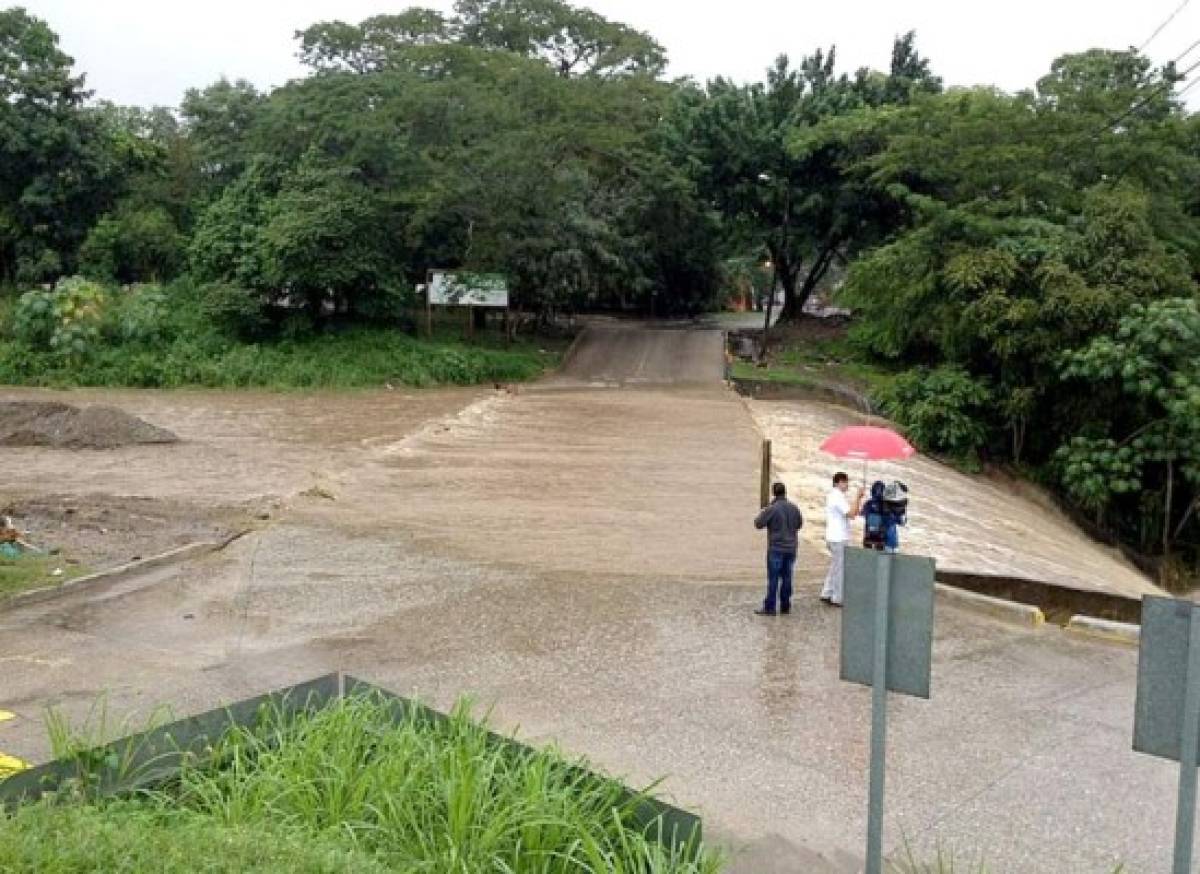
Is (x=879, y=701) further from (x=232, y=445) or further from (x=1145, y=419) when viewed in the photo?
(x=1145, y=419)

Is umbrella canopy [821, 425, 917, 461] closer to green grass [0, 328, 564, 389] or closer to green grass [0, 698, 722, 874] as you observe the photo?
green grass [0, 698, 722, 874]

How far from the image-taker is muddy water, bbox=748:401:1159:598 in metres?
15.2

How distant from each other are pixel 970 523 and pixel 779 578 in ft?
27.8

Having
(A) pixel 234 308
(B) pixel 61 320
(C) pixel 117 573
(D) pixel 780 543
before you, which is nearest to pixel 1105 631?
(D) pixel 780 543

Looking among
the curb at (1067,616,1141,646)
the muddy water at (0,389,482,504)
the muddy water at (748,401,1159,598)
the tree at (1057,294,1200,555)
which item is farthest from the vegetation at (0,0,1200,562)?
the curb at (1067,616,1141,646)

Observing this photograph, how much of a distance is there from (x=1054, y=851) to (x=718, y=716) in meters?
2.72

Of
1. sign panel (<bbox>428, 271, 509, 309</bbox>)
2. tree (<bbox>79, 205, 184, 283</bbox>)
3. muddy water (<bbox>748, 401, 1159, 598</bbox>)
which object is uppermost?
tree (<bbox>79, 205, 184, 283</bbox>)

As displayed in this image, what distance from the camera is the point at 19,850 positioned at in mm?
3732

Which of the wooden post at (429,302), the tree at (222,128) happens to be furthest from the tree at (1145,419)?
the tree at (222,128)

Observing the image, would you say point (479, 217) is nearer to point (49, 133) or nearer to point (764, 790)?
point (49, 133)

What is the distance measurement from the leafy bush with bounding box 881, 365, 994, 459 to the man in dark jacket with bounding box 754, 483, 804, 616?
16720 millimetres

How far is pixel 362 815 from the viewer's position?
4.95m

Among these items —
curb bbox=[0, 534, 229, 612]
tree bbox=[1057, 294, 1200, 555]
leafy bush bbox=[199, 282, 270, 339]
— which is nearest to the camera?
curb bbox=[0, 534, 229, 612]

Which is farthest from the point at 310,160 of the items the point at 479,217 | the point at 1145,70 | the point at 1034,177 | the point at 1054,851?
the point at 1054,851
